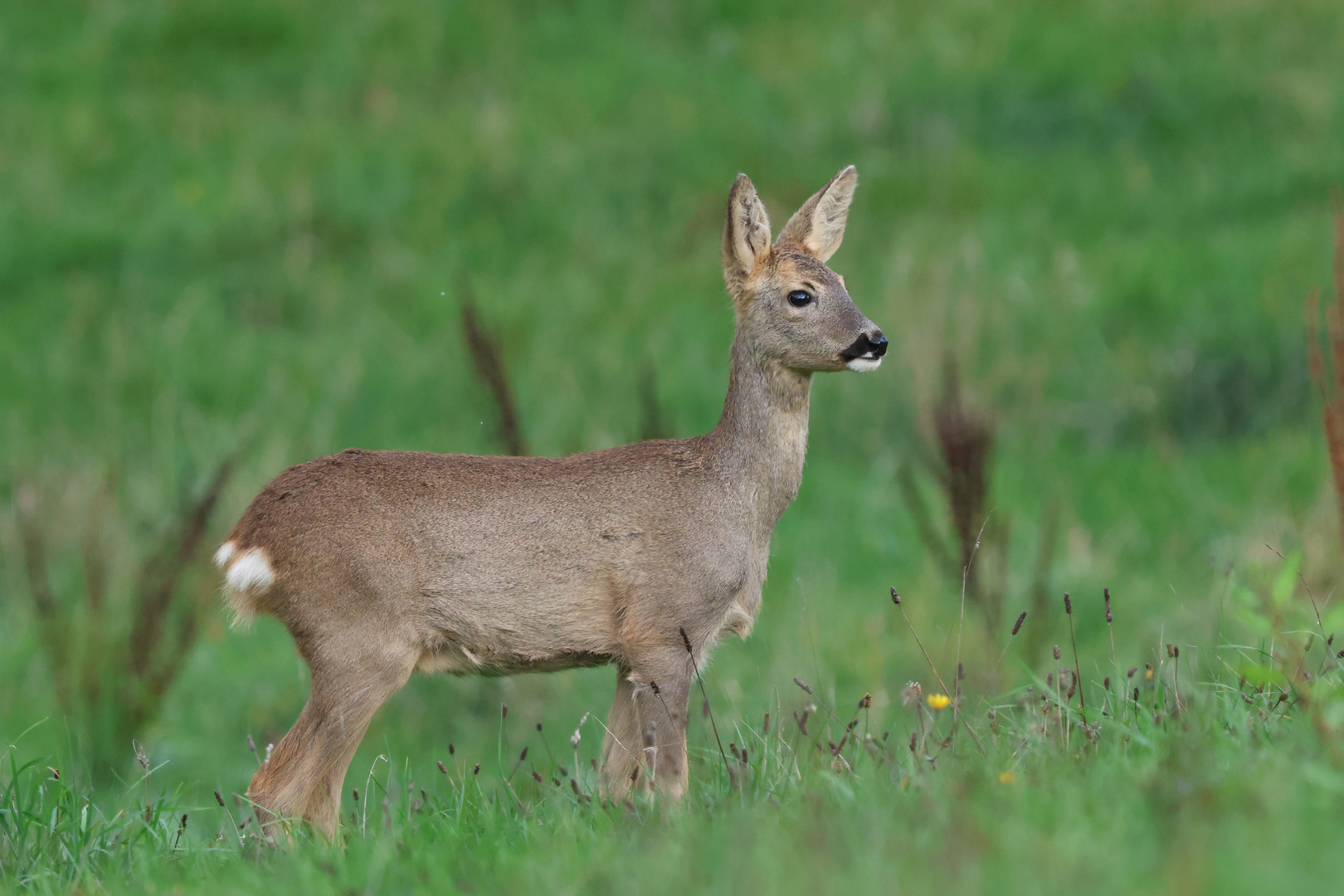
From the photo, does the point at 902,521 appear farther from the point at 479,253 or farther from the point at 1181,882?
the point at 1181,882

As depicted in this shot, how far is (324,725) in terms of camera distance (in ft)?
16.3

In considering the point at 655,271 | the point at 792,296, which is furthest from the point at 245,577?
the point at 655,271

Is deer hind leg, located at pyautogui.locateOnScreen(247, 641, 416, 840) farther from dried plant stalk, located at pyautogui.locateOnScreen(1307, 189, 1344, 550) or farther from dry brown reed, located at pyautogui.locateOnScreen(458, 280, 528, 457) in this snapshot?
dried plant stalk, located at pyautogui.locateOnScreen(1307, 189, 1344, 550)

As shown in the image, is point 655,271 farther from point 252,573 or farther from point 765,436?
point 252,573

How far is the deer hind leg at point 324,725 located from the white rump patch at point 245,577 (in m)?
0.28

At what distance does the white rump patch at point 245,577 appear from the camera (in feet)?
16.6

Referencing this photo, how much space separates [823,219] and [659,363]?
6.02 meters

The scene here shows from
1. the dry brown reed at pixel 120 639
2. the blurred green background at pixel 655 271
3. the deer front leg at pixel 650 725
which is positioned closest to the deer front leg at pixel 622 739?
the deer front leg at pixel 650 725

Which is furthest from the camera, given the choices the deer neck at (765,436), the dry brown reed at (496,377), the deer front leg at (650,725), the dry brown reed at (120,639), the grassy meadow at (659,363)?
the dry brown reed at (120,639)

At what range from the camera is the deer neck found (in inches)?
219

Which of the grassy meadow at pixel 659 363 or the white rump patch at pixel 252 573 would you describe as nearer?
the grassy meadow at pixel 659 363

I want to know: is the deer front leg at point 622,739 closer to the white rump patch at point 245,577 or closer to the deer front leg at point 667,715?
the deer front leg at point 667,715

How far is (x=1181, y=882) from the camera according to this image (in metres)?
2.85

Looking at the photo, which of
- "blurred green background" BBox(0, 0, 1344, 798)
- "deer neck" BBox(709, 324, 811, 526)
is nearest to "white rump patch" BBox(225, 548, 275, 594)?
"deer neck" BBox(709, 324, 811, 526)
